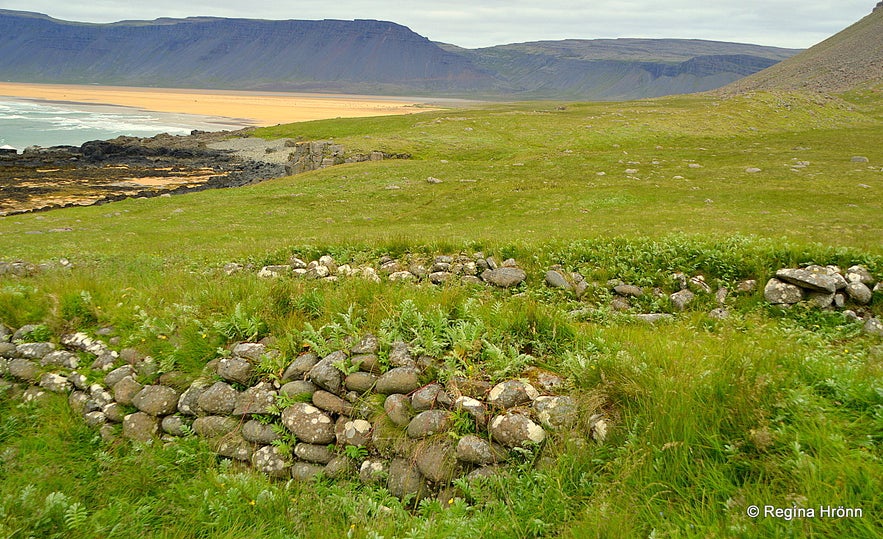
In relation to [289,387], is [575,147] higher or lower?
higher

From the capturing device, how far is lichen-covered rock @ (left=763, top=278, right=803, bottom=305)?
1173cm

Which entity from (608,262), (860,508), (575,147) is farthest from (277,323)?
(575,147)

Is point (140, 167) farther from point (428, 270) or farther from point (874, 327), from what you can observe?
point (874, 327)

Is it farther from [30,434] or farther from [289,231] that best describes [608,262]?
[289,231]

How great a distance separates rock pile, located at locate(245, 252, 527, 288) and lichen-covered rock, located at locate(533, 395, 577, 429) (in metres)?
6.97

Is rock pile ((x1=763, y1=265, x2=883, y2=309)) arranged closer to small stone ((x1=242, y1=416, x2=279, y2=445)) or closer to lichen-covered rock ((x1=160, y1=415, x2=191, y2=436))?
small stone ((x1=242, y1=416, x2=279, y2=445))

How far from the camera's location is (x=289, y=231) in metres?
28.9

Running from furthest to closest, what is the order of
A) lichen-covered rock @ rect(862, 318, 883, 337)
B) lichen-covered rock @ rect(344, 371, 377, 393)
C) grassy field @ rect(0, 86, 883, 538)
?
lichen-covered rock @ rect(862, 318, 883, 337)
lichen-covered rock @ rect(344, 371, 377, 393)
grassy field @ rect(0, 86, 883, 538)

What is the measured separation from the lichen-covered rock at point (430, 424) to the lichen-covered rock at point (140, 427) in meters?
3.70

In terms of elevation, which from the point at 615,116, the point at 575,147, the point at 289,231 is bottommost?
the point at 289,231

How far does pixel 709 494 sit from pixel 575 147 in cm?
6110

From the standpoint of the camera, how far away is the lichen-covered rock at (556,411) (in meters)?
5.58

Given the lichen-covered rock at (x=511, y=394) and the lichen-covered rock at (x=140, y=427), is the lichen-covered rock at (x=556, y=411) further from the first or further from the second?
the lichen-covered rock at (x=140, y=427)

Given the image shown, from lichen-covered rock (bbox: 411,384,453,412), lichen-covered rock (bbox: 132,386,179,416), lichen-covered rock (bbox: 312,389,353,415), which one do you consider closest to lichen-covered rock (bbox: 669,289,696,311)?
lichen-covered rock (bbox: 411,384,453,412)
